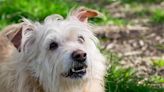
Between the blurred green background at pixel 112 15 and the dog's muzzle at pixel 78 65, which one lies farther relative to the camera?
the blurred green background at pixel 112 15

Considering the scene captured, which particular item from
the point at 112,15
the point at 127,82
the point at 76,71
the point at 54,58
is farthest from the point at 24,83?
the point at 112,15

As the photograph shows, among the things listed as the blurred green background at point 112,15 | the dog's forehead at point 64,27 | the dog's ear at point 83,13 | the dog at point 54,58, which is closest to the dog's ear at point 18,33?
the dog at point 54,58

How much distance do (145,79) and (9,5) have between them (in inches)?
100

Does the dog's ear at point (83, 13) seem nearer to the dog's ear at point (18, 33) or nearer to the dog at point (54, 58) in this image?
the dog at point (54, 58)

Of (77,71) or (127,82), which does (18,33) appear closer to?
(77,71)

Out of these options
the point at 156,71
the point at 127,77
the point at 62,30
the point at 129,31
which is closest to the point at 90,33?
the point at 62,30

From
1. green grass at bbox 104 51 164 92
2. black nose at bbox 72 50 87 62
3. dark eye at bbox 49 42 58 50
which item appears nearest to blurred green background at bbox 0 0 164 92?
green grass at bbox 104 51 164 92

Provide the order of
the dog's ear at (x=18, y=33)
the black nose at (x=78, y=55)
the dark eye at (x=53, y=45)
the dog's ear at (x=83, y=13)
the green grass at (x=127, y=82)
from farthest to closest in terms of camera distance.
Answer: the green grass at (x=127, y=82) < the dog's ear at (x=83, y=13) < the dog's ear at (x=18, y=33) < the dark eye at (x=53, y=45) < the black nose at (x=78, y=55)

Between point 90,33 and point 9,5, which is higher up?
point 9,5

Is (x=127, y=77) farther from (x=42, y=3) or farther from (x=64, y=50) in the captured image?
(x=42, y=3)

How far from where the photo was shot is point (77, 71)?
5.35 metres

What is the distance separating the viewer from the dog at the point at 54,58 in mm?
5355

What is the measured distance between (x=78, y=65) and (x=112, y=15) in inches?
167

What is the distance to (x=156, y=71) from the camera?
754cm
